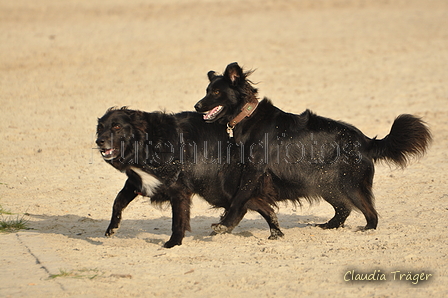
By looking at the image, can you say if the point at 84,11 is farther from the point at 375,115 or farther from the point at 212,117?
the point at 212,117

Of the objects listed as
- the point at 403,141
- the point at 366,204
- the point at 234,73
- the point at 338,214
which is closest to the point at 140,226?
the point at 234,73

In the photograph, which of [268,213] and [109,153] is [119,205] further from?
[268,213]

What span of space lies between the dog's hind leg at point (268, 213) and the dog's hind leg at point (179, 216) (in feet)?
2.19

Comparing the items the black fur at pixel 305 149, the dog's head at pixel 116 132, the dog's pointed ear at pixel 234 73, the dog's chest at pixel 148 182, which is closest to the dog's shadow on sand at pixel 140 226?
the dog's chest at pixel 148 182

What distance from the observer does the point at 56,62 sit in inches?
615

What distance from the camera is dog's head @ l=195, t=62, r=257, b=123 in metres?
6.47

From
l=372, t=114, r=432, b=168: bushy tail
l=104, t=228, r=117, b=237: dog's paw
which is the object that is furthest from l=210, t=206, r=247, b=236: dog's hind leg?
l=372, t=114, r=432, b=168: bushy tail

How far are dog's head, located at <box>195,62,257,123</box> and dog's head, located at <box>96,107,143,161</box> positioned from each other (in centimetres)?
79

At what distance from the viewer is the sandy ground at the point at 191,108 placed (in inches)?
200

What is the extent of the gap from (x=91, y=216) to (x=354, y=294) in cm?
392

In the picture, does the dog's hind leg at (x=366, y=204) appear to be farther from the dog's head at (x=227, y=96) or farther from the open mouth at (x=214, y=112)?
the open mouth at (x=214, y=112)

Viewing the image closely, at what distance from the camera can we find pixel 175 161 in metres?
6.27

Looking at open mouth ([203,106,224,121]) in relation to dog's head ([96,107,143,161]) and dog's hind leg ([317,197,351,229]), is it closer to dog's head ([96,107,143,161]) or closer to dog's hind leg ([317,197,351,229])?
dog's head ([96,107,143,161])

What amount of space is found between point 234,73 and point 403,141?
6.58ft
